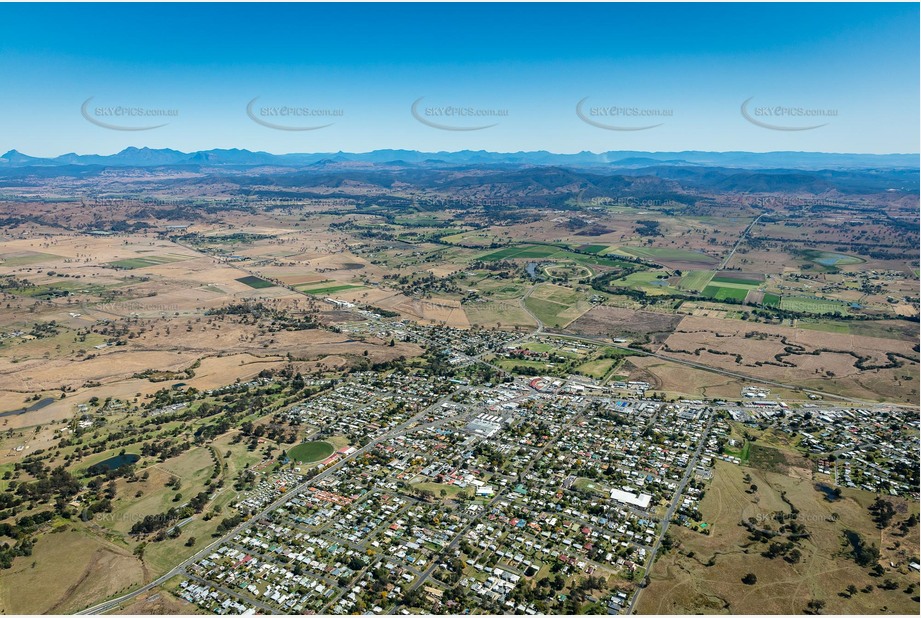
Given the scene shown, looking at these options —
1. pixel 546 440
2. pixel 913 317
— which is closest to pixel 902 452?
pixel 546 440

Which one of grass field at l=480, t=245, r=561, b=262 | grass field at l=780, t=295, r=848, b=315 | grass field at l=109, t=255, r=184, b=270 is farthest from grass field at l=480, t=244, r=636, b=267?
grass field at l=109, t=255, r=184, b=270

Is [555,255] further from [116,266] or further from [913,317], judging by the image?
[116,266]

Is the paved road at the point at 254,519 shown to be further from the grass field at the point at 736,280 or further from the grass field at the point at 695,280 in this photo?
the grass field at the point at 736,280

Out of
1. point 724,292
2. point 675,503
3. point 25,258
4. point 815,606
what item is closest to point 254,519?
point 675,503

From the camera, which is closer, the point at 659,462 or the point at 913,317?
the point at 659,462

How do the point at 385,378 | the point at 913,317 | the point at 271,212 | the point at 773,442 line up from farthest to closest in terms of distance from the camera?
the point at 271,212
the point at 913,317
the point at 385,378
the point at 773,442

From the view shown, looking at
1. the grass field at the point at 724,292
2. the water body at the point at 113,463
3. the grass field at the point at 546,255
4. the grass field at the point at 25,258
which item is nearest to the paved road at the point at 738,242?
the grass field at the point at 724,292
